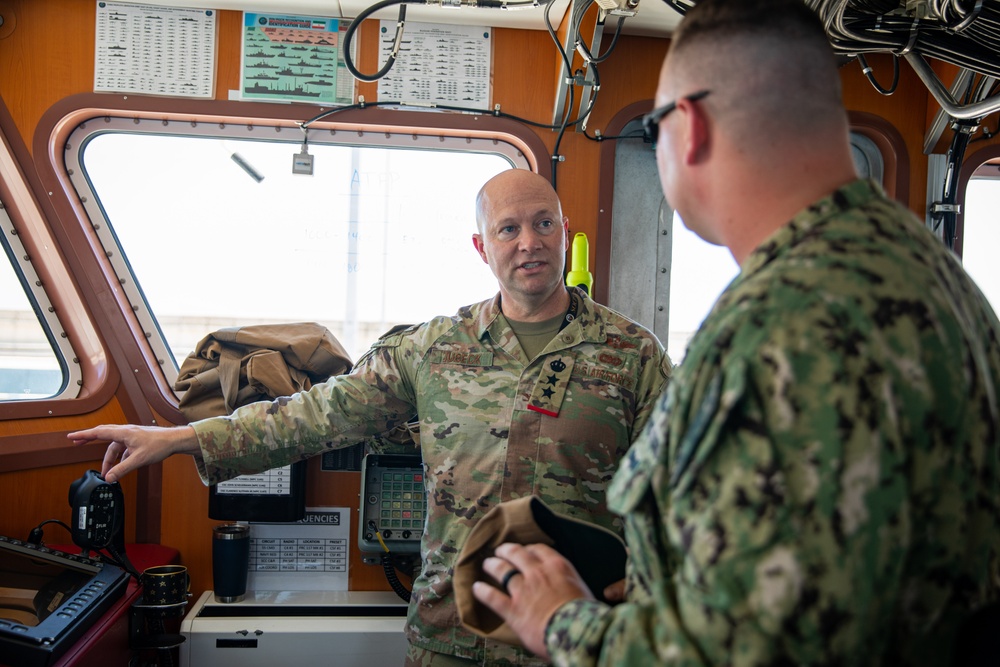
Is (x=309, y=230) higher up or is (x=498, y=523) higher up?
(x=309, y=230)

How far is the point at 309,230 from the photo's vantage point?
3.10 m

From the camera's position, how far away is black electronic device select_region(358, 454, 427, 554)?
255 centimetres

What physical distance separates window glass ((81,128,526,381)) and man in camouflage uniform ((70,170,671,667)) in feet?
2.98

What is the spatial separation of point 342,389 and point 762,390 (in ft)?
5.01

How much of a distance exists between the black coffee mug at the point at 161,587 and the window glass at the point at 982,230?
10.4 ft

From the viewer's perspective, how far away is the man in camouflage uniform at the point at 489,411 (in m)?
1.96

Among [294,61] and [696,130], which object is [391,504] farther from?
[696,130]

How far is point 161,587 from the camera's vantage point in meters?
2.24

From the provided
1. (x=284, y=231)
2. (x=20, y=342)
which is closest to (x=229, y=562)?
(x=20, y=342)

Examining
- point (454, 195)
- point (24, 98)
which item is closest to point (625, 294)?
point (454, 195)

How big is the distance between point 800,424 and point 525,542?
2.04 feet

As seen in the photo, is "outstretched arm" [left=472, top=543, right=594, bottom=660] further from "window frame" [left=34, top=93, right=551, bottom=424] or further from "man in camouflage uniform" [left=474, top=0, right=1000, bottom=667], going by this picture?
"window frame" [left=34, top=93, right=551, bottom=424]

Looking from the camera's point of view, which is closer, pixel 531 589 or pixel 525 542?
pixel 531 589

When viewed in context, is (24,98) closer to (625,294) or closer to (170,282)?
(170,282)
